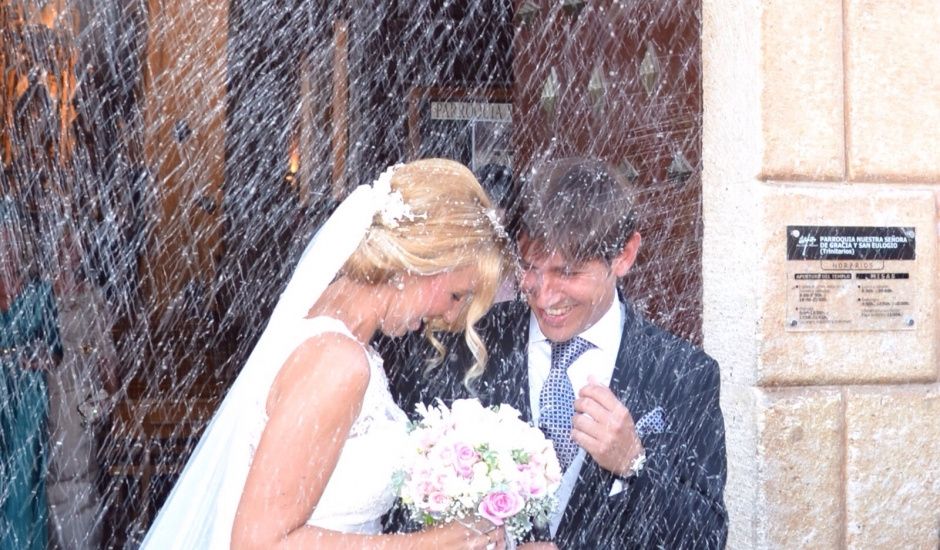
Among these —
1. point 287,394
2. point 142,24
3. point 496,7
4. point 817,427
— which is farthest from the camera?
point 142,24

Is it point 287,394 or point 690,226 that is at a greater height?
point 690,226

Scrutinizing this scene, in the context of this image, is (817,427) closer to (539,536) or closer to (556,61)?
(539,536)

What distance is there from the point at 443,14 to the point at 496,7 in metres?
0.37

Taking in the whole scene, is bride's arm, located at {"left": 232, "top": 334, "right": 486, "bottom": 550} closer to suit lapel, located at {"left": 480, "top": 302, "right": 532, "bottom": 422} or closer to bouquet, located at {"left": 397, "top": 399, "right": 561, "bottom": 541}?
bouquet, located at {"left": 397, "top": 399, "right": 561, "bottom": 541}

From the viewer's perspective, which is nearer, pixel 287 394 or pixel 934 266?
pixel 287 394

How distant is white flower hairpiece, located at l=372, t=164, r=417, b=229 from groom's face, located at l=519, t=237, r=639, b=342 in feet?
1.50

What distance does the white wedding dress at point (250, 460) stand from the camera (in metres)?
2.12

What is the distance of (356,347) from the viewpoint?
79.5 inches

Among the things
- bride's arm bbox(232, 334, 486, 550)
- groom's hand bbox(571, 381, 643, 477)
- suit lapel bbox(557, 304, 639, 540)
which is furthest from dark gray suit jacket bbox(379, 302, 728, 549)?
bride's arm bbox(232, 334, 486, 550)

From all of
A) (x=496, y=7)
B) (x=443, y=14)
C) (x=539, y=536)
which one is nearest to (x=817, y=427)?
(x=539, y=536)

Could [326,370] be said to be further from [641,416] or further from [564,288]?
[641,416]

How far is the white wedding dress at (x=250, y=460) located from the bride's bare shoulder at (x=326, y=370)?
0.03 metres

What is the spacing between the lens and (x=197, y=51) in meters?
3.92

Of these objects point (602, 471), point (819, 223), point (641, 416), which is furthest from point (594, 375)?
point (819, 223)
